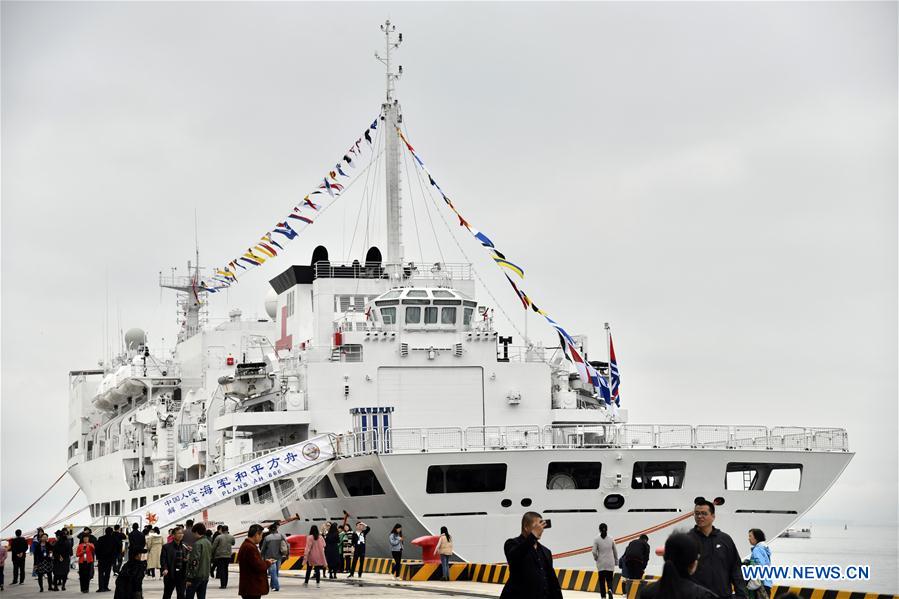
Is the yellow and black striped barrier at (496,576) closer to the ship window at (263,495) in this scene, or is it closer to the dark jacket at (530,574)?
the ship window at (263,495)

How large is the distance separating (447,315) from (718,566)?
28251mm

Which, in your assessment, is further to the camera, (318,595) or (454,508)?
(454,508)

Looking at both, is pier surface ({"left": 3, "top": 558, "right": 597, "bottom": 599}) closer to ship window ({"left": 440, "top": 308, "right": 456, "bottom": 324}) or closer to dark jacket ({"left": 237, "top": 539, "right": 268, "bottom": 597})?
dark jacket ({"left": 237, "top": 539, "right": 268, "bottom": 597})

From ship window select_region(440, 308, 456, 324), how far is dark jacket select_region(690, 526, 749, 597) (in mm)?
27920

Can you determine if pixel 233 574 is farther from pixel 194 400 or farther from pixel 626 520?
pixel 194 400

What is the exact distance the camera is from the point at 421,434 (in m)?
32.0

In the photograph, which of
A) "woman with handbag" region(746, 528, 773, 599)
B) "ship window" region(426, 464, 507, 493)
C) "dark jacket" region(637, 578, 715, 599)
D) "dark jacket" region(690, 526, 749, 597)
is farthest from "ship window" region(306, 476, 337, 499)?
"dark jacket" region(637, 578, 715, 599)

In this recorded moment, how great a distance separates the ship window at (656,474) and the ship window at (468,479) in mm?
3588

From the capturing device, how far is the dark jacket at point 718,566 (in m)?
10.6

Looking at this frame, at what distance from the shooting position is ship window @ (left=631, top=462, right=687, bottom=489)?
32.7 meters

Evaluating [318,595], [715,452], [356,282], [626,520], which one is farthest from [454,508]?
[356,282]

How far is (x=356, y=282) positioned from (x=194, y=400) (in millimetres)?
7698

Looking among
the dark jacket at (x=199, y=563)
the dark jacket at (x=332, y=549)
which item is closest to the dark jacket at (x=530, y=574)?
the dark jacket at (x=199, y=563)

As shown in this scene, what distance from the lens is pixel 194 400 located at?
45.9 metres
